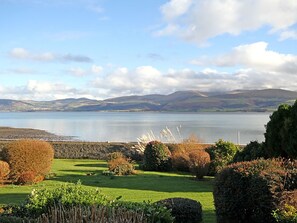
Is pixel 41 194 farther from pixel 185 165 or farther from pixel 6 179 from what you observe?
pixel 185 165

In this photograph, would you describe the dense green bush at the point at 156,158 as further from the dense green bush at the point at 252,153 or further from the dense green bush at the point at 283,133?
the dense green bush at the point at 283,133

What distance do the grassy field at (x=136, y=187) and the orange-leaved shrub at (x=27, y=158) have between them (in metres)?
0.95

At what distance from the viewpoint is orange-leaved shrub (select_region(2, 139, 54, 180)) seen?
874 inches

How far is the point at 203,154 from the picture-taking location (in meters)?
25.9

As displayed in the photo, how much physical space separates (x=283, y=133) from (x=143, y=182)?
26.4 feet

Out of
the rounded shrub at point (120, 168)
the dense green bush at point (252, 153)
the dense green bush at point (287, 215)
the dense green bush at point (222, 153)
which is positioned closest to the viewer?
the dense green bush at point (287, 215)

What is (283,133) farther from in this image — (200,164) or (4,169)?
(4,169)

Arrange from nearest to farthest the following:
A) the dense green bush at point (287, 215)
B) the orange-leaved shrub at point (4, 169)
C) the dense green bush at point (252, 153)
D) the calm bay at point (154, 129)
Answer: the dense green bush at point (287, 215) → the dense green bush at point (252, 153) → the orange-leaved shrub at point (4, 169) → the calm bay at point (154, 129)

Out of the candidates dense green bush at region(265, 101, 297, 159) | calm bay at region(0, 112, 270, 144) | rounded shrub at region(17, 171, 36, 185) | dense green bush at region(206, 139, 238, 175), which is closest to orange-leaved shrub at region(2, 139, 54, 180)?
rounded shrub at region(17, 171, 36, 185)

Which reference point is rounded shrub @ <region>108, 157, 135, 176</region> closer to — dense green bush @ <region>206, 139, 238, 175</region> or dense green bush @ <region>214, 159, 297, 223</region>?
dense green bush @ <region>206, 139, 238, 175</region>

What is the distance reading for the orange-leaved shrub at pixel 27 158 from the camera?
22.2m

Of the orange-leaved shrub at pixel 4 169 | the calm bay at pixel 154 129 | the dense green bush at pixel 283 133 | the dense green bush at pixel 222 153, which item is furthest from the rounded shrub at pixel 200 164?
the calm bay at pixel 154 129

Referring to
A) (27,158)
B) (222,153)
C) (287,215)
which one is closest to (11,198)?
(27,158)

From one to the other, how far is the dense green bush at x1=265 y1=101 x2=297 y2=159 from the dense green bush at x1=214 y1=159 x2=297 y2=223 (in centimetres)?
557
